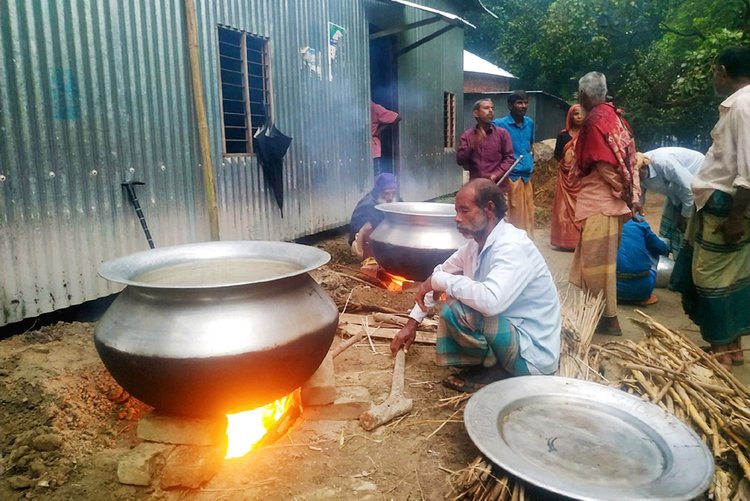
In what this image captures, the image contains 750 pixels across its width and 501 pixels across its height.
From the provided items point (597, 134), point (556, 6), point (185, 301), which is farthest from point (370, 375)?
point (556, 6)

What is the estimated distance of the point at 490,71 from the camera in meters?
19.5

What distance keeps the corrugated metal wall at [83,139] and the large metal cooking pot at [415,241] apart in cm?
202

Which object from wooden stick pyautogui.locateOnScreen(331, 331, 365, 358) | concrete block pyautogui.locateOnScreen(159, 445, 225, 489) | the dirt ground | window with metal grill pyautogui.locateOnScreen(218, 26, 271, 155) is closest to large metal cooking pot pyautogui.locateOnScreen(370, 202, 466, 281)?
wooden stick pyautogui.locateOnScreen(331, 331, 365, 358)

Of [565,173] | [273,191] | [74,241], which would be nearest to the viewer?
[74,241]

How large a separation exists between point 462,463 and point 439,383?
35.3 inches

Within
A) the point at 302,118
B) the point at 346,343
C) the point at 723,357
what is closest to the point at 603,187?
the point at 723,357

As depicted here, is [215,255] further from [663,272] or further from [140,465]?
[663,272]

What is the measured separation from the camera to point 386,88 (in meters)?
10.3

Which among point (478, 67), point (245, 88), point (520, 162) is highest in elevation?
point (478, 67)

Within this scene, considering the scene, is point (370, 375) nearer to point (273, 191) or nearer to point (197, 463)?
point (197, 463)

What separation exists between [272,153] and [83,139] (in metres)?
2.37

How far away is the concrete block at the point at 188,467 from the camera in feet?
7.99

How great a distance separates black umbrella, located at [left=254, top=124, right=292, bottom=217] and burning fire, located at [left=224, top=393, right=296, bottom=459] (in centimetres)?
390

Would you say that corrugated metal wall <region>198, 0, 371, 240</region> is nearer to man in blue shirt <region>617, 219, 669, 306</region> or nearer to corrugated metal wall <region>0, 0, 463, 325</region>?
corrugated metal wall <region>0, 0, 463, 325</region>
